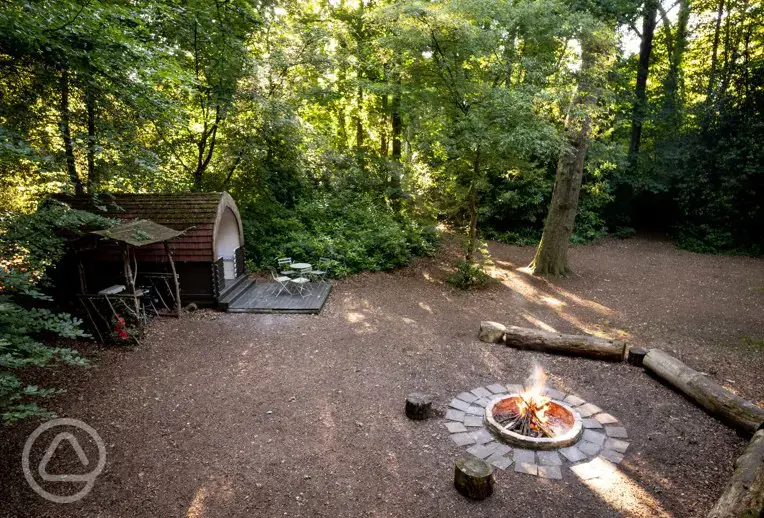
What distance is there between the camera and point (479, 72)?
11.3 meters

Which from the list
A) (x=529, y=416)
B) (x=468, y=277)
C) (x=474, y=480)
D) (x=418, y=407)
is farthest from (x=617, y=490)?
(x=468, y=277)

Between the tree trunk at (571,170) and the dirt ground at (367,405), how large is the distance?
193 centimetres

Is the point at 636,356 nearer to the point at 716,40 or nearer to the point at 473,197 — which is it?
the point at 473,197

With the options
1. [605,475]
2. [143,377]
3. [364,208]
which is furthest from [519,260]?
[143,377]

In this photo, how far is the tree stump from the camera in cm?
597

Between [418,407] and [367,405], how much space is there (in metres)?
0.88

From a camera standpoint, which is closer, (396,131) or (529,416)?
(529,416)

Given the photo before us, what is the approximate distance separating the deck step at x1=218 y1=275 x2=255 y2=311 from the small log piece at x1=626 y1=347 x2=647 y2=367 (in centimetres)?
897

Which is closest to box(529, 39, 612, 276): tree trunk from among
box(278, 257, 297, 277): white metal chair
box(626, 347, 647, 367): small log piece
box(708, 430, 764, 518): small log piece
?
box(626, 347, 647, 367): small log piece

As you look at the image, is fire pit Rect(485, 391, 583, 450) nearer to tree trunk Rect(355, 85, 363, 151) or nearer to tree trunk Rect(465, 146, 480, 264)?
tree trunk Rect(465, 146, 480, 264)

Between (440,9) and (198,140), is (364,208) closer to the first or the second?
(198,140)

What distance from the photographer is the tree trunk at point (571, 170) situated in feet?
36.9

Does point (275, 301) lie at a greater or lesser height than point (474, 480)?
greater

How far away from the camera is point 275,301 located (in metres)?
10.7
